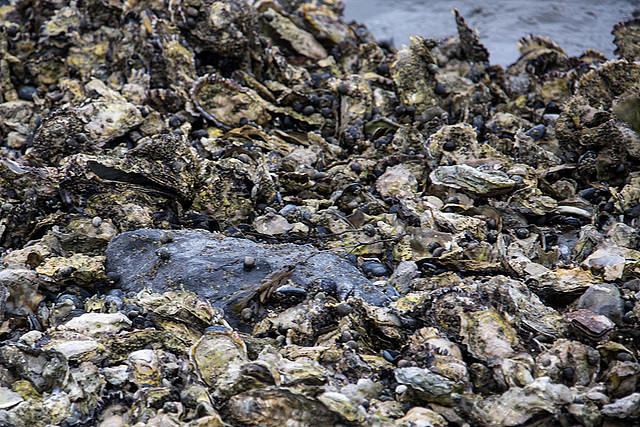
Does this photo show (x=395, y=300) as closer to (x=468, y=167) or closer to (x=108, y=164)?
(x=468, y=167)

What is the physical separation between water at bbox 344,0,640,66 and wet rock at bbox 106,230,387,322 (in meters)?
4.13

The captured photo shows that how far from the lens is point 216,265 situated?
2.71 meters

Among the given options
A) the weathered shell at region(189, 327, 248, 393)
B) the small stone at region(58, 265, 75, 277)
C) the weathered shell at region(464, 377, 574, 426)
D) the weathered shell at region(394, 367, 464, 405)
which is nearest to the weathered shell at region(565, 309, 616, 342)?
the weathered shell at region(464, 377, 574, 426)

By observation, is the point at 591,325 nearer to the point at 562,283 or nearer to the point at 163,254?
the point at 562,283

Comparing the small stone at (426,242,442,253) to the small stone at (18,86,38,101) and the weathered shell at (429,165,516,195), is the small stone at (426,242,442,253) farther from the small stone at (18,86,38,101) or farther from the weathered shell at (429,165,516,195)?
the small stone at (18,86,38,101)

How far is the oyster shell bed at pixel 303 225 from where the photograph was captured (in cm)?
202

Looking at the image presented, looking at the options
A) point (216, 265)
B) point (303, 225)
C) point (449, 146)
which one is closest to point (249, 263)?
point (216, 265)

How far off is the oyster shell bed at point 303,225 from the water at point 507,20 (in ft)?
4.03

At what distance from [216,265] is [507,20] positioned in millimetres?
5604

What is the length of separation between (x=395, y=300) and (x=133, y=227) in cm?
147

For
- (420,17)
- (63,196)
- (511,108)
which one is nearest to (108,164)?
(63,196)

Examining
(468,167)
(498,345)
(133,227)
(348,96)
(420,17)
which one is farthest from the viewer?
(420,17)

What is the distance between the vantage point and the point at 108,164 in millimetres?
3148

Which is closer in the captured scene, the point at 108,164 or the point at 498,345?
the point at 498,345
